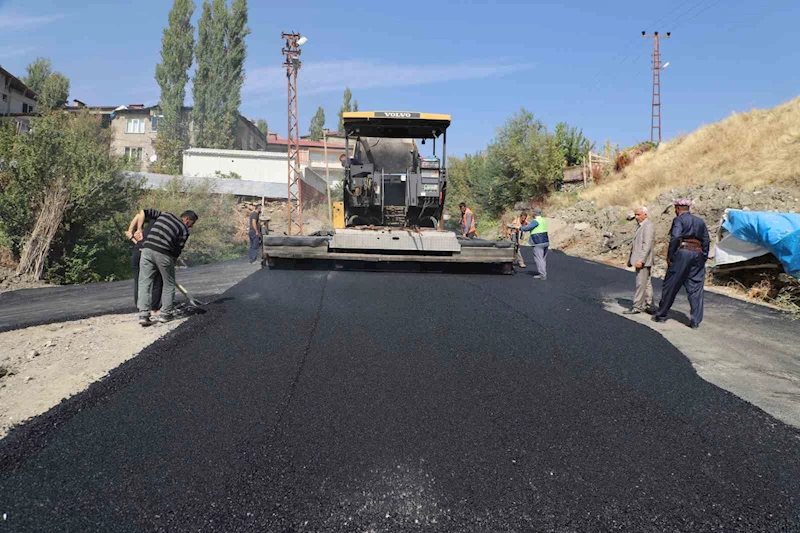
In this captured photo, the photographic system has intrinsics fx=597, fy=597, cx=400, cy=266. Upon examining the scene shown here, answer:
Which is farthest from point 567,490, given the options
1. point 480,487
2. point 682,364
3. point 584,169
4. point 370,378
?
point 584,169

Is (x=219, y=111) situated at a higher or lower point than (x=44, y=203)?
higher

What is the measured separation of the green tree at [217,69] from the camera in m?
43.8

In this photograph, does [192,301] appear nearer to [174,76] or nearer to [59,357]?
[59,357]

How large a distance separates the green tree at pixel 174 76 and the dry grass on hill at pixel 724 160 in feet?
97.1

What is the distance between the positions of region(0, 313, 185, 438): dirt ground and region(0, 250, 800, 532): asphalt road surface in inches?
11.5

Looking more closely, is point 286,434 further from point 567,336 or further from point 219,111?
point 219,111

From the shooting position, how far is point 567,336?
244 inches

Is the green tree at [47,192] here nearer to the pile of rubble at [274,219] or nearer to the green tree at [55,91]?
the pile of rubble at [274,219]

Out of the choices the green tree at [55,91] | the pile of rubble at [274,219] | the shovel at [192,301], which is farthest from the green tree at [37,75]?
the shovel at [192,301]

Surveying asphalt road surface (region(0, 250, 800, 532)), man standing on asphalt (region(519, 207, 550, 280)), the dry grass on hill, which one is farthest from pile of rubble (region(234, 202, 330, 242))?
asphalt road surface (region(0, 250, 800, 532))

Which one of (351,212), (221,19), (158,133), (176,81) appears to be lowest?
(351,212)

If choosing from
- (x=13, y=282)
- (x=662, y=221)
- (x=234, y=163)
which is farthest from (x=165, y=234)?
(x=234, y=163)

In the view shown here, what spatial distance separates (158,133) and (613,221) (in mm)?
34369

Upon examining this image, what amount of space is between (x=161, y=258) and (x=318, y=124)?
6900cm
